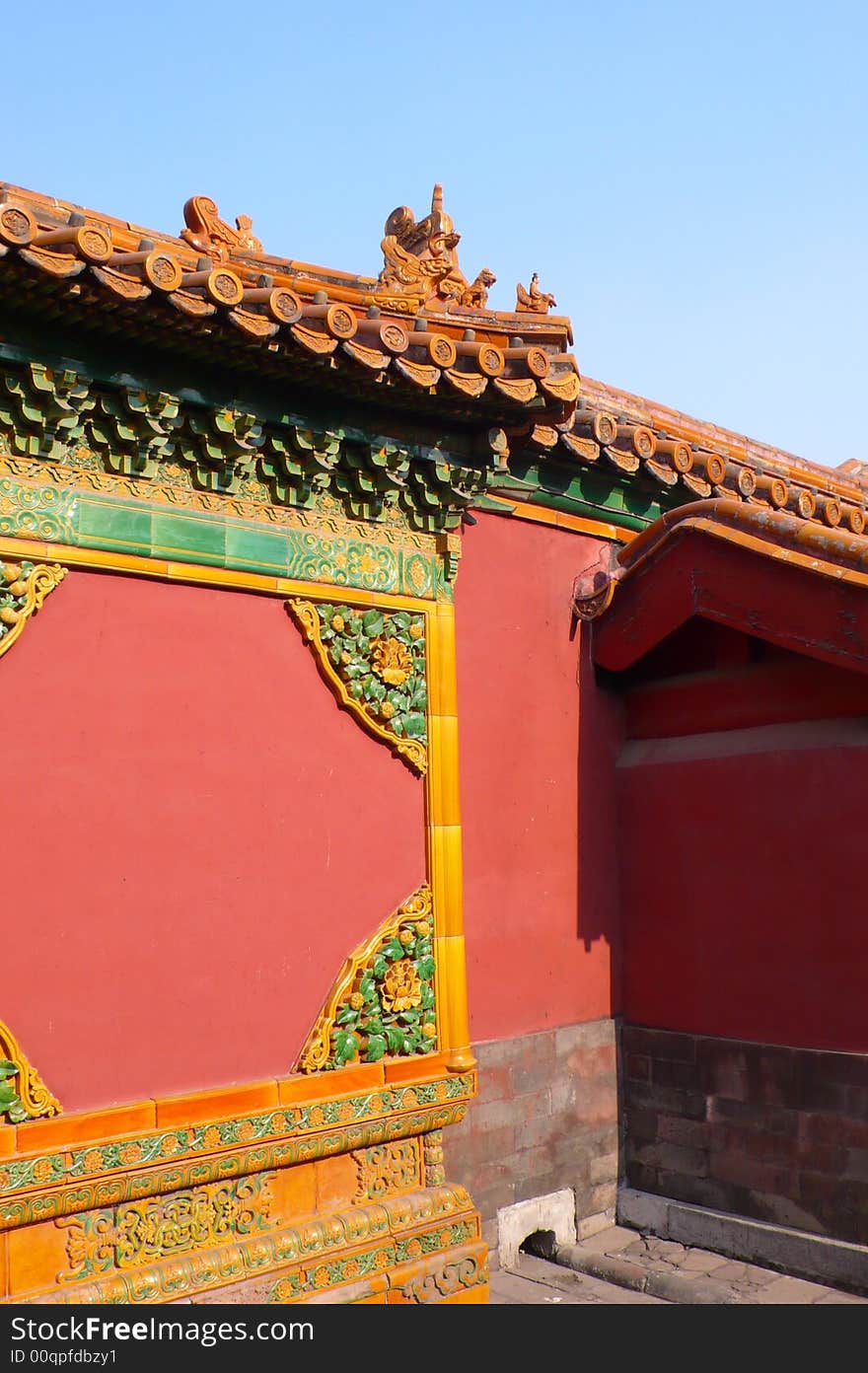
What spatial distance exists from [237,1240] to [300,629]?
2457 mm

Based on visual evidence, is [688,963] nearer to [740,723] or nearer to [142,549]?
[740,723]

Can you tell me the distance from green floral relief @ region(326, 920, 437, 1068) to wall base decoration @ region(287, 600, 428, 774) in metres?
0.80

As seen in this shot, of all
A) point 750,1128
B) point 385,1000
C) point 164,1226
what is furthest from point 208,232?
point 750,1128

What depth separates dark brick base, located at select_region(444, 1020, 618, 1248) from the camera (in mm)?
6066

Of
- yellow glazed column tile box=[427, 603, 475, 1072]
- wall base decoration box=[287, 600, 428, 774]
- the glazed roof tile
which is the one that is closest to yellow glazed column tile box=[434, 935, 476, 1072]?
yellow glazed column tile box=[427, 603, 475, 1072]

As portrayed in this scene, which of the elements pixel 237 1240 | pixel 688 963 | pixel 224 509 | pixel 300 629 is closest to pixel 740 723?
pixel 688 963

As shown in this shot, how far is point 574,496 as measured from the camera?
692 centimetres

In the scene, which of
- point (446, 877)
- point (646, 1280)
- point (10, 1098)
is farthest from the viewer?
point (646, 1280)

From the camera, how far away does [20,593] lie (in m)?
4.37

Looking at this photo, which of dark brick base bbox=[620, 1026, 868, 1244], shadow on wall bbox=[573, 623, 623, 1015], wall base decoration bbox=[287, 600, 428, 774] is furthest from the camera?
shadow on wall bbox=[573, 623, 623, 1015]

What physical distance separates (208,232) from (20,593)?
6.90 ft

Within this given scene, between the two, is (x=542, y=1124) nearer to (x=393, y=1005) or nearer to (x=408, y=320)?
(x=393, y=1005)

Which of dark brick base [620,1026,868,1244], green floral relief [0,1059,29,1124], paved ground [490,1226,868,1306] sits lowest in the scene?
paved ground [490,1226,868,1306]

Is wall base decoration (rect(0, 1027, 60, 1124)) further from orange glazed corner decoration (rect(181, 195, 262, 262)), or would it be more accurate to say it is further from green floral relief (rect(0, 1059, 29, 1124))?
orange glazed corner decoration (rect(181, 195, 262, 262))
